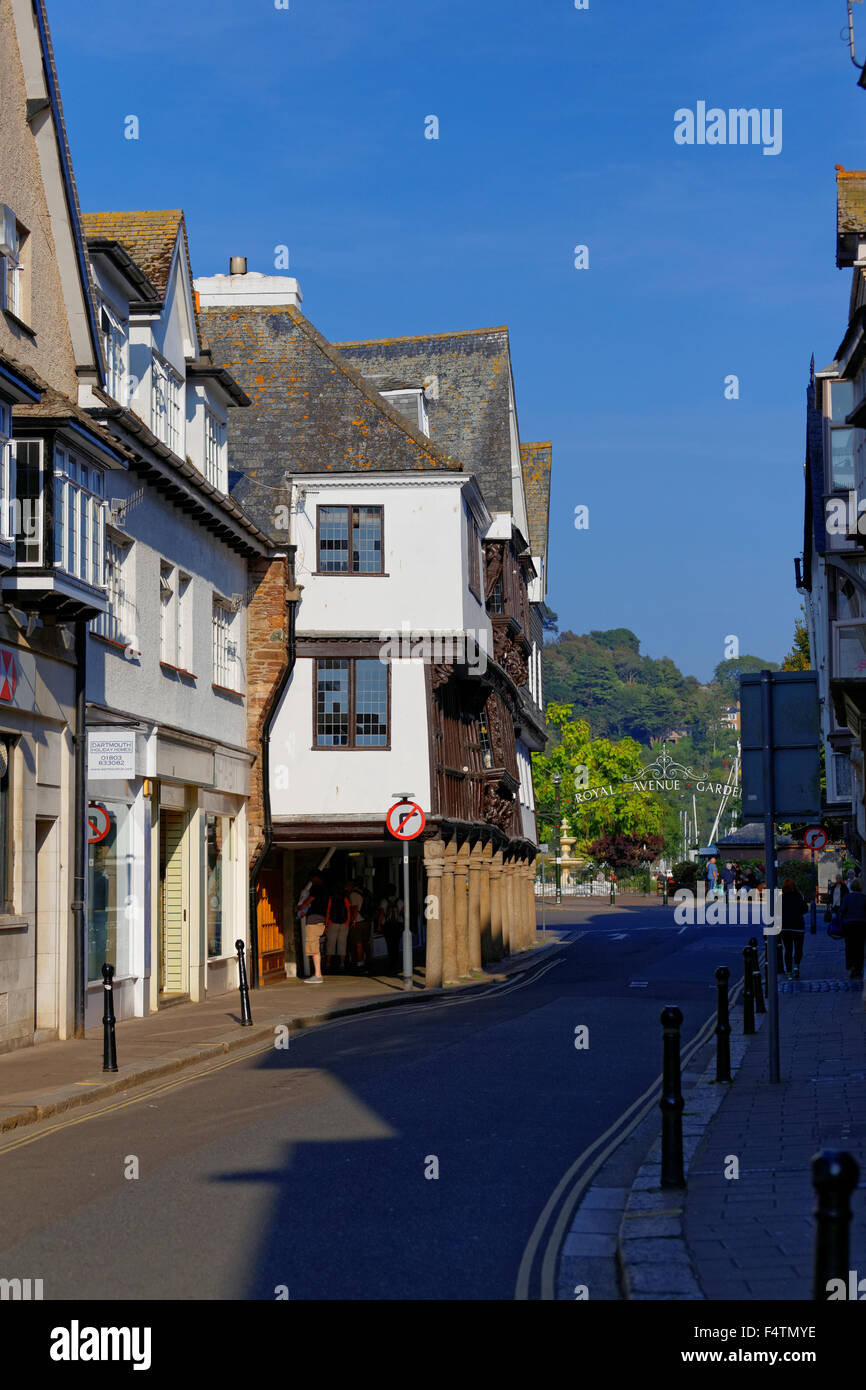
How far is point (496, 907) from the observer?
38.0 m

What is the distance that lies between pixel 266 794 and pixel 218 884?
2503 millimetres

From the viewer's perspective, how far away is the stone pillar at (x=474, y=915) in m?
32.4

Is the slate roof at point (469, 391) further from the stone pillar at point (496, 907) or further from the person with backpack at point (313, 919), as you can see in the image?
the person with backpack at point (313, 919)

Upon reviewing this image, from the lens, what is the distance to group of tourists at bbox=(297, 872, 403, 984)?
28.9 meters

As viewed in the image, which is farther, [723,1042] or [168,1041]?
[168,1041]

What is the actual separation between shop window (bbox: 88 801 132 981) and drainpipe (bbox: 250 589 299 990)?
6561mm

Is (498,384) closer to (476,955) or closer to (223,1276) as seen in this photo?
(476,955)

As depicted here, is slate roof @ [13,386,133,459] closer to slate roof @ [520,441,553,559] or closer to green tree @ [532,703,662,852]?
slate roof @ [520,441,553,559]

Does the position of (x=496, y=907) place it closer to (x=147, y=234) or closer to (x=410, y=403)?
(x=410, y=403)

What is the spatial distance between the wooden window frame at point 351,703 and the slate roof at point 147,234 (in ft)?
25.1

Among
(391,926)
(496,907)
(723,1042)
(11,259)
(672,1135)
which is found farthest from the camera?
A: (496,907)

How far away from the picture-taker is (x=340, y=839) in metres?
29.2

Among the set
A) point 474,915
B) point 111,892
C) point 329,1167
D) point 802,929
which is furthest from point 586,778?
point 329,1167

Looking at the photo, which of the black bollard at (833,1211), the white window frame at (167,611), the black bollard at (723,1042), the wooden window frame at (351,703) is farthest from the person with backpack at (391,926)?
the black bollard at (833,1211)
